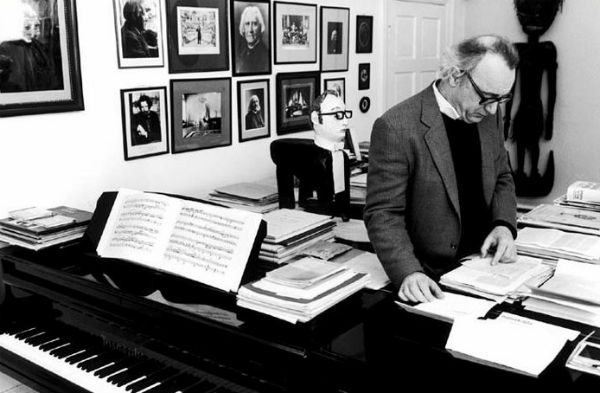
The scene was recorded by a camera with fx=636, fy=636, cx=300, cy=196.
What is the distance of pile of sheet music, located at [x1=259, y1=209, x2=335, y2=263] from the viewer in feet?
7.38

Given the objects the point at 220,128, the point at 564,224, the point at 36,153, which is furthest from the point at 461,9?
the point at 36,153

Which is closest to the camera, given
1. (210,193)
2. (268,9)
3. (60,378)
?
(60,378)

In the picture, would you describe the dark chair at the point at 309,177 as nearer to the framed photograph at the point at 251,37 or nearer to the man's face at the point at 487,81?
the framed photograph at the point at 251,37

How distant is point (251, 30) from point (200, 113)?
644 millimetres

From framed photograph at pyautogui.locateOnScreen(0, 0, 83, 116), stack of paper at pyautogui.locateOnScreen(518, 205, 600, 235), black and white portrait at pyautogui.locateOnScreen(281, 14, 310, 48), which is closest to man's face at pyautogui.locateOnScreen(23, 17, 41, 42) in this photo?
framed photograph at pyautogui.locateOnScreen(0, 0, 83, 116)

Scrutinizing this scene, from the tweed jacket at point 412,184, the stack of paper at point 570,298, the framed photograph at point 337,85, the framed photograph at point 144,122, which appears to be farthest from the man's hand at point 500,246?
the framed photograph at point 337,85

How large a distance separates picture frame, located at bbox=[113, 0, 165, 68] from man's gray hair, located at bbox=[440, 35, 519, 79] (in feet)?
5.50

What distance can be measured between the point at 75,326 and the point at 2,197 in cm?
92

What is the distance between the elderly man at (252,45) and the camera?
12.3 ft

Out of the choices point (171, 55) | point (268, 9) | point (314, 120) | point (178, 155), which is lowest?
point (178, 155)

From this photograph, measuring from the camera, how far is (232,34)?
12.1 ft

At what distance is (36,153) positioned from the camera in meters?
2.85

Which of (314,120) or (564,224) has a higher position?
(314,120)

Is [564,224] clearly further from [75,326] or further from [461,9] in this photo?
[461,9]
